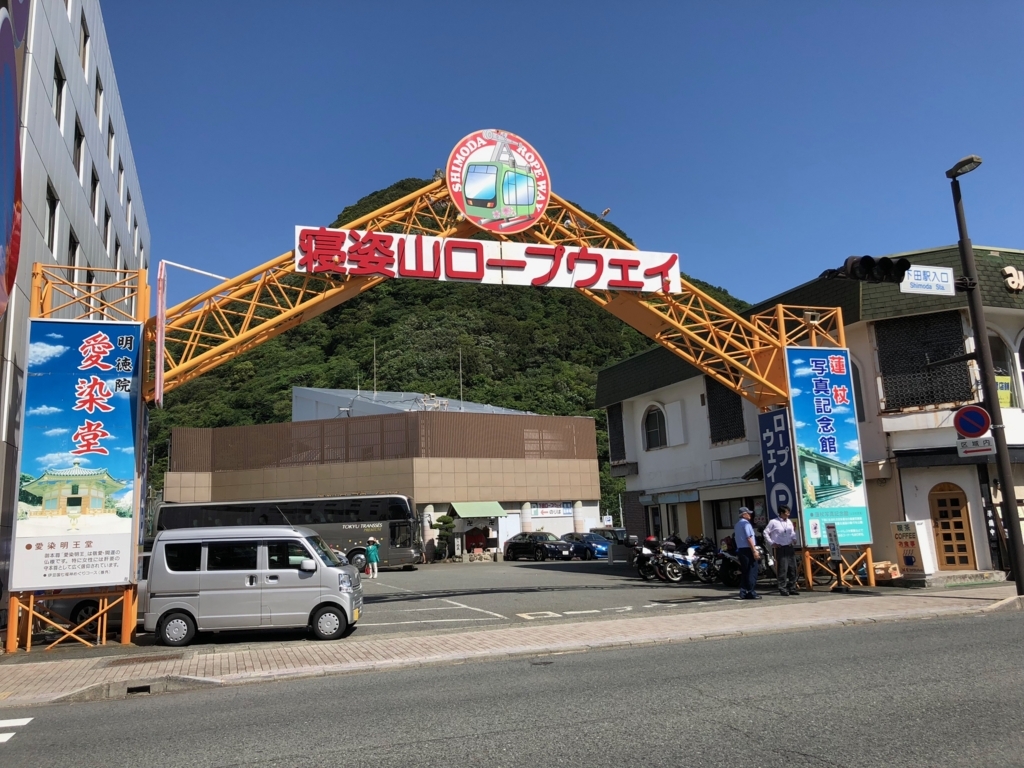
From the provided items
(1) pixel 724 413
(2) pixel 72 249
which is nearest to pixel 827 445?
(1) pixel 724 413

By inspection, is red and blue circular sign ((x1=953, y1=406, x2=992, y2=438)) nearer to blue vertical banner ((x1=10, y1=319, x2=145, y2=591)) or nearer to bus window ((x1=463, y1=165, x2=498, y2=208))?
bus window ((x1=463, y1=165, x2=498, y2=208))

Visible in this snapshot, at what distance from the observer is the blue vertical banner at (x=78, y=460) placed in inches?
488

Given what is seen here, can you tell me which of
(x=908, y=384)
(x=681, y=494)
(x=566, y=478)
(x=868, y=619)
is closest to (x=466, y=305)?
(x=566, y=478)

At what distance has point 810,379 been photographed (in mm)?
18000

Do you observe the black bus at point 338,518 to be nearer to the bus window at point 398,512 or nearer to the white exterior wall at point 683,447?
the bus window at point 398,512

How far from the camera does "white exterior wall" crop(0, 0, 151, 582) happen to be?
15.7 m

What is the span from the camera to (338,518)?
38.5 meters

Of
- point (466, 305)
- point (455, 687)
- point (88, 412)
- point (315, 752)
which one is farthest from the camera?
point (466, 305)

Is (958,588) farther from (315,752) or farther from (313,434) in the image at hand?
(313,434)

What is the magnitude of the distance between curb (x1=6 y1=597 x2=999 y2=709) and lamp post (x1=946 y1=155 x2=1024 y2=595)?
211 cm

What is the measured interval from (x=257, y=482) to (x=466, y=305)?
4855 centimetres

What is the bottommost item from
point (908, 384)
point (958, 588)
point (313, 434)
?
point (958, 588)

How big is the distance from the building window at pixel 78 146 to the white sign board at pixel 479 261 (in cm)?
1125

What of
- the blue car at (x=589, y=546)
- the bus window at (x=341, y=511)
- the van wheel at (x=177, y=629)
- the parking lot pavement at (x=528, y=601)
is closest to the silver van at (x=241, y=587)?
the van wheel at (x=177, y=629)
